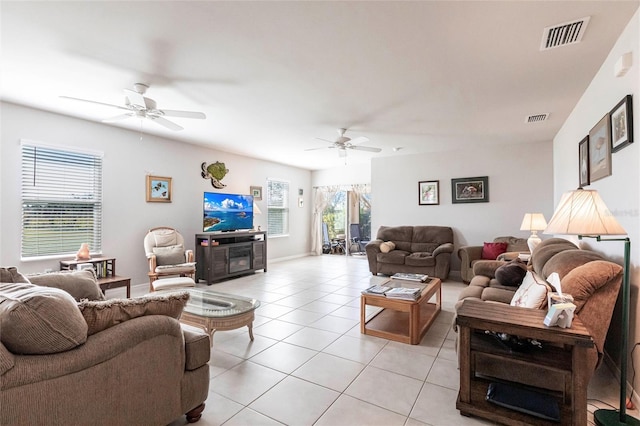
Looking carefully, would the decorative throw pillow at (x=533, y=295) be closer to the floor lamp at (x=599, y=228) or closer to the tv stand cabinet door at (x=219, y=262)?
the floor lamp at (x=599, y=228)

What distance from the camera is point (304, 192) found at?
8.55 metres

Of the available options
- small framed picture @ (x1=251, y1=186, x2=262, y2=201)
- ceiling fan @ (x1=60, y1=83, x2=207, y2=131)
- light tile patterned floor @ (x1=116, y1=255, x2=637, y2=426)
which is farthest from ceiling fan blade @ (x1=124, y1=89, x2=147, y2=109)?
small framed picture @ (x1=251, y1=186, x2=262, y2=201)

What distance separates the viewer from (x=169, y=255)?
4598 millimetres

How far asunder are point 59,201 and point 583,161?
6353 millimetres

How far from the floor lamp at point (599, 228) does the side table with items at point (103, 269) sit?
15.0 ft

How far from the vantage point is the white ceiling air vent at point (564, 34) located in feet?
6.82

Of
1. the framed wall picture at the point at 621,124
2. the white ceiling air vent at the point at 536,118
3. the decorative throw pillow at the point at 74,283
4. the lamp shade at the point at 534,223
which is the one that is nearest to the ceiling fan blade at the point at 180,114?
the decorative throw pillow at the point at 74,283

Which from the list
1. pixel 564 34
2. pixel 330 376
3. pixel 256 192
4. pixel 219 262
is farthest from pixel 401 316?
pixel 256 192

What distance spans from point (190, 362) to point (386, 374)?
140 cm

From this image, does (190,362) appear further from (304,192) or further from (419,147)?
(304,192)

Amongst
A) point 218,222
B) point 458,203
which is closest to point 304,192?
point 218,222

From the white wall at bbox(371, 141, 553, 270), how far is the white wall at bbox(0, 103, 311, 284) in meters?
3.10

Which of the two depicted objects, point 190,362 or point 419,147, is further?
point 419,147

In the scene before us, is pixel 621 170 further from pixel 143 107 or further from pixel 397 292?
pixel 143 107
